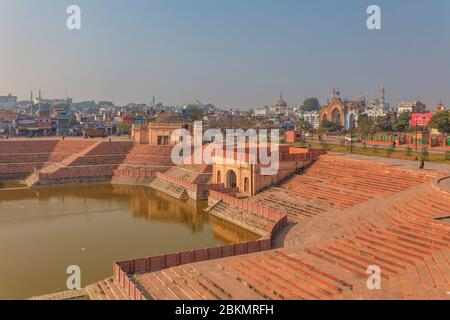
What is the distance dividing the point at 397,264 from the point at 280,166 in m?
21.7

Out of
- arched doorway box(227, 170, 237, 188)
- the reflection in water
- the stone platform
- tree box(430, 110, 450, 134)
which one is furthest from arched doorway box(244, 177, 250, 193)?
tree box(430, 110, 450, 134)

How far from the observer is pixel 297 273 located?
17.0 metres

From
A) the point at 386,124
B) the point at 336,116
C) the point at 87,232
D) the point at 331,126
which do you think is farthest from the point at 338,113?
the point at 87,232

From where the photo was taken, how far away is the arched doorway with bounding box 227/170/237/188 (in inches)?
1638

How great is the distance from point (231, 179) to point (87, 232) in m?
16.6

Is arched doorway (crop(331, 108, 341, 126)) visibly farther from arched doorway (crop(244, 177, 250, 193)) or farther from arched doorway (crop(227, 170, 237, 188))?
arched doorway (crop(244, 177, 250, 193))

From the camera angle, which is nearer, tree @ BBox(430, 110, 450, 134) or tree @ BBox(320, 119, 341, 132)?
tree @ BBox(430, 110, 450, 134)

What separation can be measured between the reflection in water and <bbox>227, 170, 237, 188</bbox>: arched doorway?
154 inches

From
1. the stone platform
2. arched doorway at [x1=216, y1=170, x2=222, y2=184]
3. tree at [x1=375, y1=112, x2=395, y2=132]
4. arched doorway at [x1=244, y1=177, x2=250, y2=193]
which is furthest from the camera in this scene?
tree at [x1=375, y1=112, x2=395, y2=132]

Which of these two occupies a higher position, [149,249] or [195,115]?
→ [195,115]

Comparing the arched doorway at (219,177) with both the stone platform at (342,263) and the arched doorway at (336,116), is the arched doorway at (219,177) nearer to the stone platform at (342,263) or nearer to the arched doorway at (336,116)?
the stone platform at (342,263)
